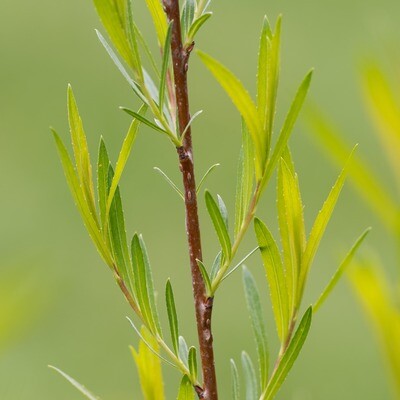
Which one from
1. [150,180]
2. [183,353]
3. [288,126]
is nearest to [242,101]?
[288,126]

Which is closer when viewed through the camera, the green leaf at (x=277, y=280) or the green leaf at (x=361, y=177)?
the green leaf at (x=277, y=280)

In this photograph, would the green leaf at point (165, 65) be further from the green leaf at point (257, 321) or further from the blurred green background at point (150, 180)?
the blurred green background at point (150, 180)

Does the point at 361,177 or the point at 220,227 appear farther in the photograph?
the point at 361,177

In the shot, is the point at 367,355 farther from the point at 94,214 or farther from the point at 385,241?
the point at 94,214

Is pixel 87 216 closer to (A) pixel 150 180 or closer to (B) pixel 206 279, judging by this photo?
(B) pixel 206 279

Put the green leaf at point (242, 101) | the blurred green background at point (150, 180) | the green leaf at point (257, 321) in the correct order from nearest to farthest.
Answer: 1. the green leaf at point (242, 101)
2. the green leaf at point (257, 321)
3. the blurred green background at point (150, 180)

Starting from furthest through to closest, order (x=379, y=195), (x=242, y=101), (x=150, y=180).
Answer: (x=150, y=180) → (x=379, y=195) → (x=242, y=101)

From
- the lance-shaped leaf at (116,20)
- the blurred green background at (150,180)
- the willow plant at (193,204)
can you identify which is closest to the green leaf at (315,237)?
the willow plant at (193,204)
